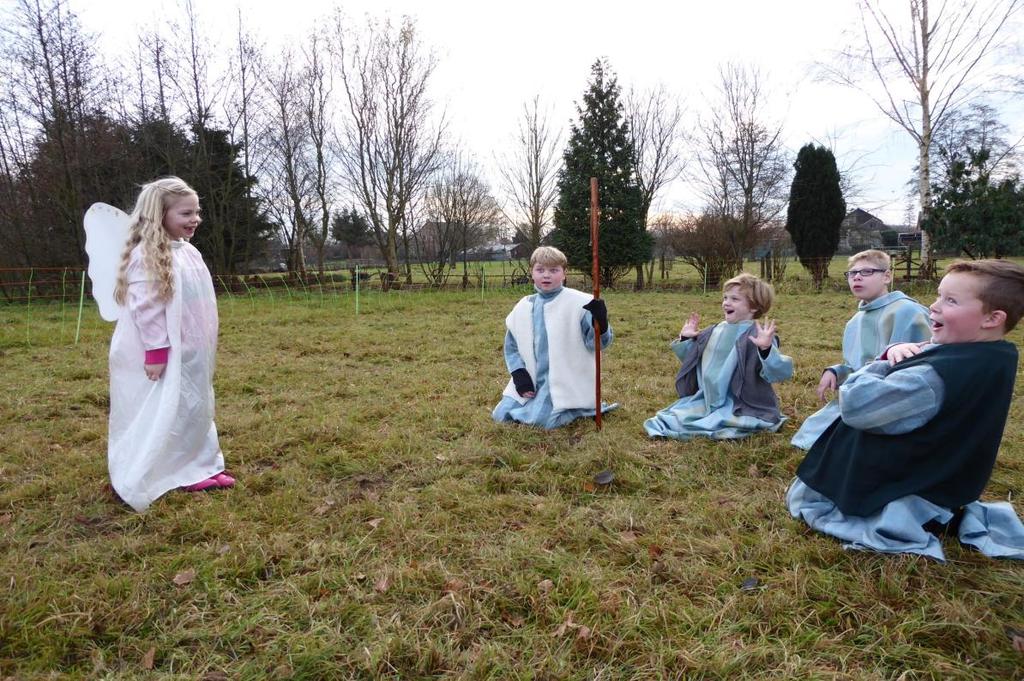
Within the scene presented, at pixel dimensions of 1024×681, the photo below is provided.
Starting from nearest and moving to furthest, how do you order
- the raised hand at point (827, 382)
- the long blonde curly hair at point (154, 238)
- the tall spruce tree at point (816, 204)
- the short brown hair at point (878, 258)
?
the long blonde curly hair at point (154, 238)
the raised hand at point (827, 382)
the short brown hair at point (878, 258)
the tall spruce tree at point (816, 204)

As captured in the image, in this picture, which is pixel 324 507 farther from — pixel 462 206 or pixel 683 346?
pixel 462 206

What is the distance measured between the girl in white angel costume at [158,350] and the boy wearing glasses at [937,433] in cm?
344

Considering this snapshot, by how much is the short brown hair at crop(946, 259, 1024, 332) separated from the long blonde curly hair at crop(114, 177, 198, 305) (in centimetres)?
381

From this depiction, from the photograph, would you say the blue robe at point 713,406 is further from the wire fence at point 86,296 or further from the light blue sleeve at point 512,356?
the wire fence at point 86,296

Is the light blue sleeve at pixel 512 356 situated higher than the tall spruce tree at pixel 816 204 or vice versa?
the tall spruce tree at pixel 816 204

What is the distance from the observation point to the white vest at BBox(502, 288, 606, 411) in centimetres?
470

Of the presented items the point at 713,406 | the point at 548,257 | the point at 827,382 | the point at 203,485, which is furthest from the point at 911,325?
the point at 203,485

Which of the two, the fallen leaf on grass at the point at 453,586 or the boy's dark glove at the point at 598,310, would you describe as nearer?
the fallen leaf on grass at the point at 453,586

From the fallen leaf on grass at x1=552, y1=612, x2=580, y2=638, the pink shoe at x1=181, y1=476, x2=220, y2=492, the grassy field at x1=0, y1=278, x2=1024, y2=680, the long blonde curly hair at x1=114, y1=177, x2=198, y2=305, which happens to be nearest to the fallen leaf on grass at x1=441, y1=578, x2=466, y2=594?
the grassy field at x1=0, y1=278, x2=1024, y2=680

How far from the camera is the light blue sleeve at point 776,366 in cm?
403

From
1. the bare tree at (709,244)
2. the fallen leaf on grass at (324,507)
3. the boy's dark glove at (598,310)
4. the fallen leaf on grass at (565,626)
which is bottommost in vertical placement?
the fallen leaf on grass at (565,626)

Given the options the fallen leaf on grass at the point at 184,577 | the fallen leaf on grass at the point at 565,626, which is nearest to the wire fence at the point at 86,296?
the fallen leaf on grass at the point at 184,577

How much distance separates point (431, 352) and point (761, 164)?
20.3m

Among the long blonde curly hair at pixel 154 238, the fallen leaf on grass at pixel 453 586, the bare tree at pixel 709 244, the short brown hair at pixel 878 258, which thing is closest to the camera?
the fallen leaf on grass at pixel 453 586
